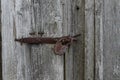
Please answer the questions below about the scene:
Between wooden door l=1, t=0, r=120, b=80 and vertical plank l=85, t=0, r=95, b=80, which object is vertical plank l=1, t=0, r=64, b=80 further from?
vertical plank l=85, t=0, r=95, b=80

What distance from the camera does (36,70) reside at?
4.99 feet

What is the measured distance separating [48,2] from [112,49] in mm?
385

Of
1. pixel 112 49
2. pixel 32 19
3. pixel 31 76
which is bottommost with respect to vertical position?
pixel 31 76

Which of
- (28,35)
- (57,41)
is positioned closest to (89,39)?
(57,41)

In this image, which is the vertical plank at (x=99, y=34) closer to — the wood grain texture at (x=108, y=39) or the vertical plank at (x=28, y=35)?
the wood grain texture at (x=108, y=39)

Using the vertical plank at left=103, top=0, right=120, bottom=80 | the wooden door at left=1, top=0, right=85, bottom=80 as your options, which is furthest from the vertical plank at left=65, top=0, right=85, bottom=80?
the vertical plank at left=103, top=0, right=120, bottom=80

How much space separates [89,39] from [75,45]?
0.08m

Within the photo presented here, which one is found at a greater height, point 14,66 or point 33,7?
point 33,7

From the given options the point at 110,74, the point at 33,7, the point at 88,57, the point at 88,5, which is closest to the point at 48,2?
the point at 33,7

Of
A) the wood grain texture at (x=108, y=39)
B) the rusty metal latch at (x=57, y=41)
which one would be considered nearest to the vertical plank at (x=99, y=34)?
the wood grain texture at (x=108, y=39)

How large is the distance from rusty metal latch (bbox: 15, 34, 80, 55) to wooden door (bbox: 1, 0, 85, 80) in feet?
0.07

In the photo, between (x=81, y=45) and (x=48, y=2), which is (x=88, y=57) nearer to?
(x=81, y=45)

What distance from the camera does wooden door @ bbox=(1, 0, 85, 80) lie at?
4.90 feet

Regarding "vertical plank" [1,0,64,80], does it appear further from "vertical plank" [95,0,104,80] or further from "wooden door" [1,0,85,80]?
"vertical plank" [95,0,104,80]
